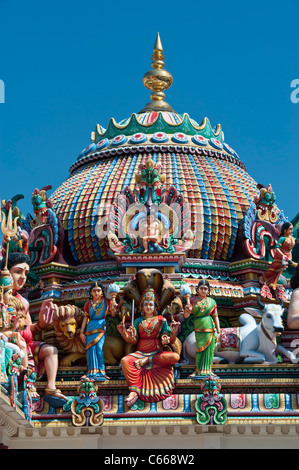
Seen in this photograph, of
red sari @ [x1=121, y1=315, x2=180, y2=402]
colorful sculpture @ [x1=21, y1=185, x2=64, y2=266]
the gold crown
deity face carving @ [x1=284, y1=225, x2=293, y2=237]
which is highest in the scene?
colorful sculpture @ [x1=21, y1=185, x2=64, y2=266]

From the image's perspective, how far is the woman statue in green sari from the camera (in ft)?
90.3

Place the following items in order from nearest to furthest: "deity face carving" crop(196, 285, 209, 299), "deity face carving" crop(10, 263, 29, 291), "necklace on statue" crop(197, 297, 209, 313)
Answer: "necklace on statue" crop(197, 297, 209, 313) < "deity face carving" crop(196, 285, 209, 299) < "deity face carving" crop(10, 263, 29, 291)

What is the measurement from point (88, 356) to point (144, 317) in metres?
1.57

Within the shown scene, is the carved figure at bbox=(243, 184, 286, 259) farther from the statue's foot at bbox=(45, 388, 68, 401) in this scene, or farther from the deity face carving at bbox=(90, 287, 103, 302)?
the statue's foot at bbox=(45, 388, 68, 401)

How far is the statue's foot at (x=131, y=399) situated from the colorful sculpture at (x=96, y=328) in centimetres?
105

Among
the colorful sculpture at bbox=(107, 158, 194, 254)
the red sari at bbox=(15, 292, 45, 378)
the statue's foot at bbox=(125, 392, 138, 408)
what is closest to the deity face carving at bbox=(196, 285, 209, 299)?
the colorful sculpture at bbox=(107, 158, 194, 254)

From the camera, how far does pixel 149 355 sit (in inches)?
1078

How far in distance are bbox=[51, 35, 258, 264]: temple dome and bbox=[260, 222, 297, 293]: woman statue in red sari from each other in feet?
6.11

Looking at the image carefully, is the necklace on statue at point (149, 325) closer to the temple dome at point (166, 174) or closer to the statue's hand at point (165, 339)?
the statue's hand at point (165, 339)

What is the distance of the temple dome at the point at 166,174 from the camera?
32.3m

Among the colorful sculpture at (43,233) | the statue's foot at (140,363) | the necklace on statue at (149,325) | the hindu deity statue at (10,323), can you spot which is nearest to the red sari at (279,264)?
the necklace on statue at (149,325)

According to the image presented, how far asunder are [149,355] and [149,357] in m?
0.09

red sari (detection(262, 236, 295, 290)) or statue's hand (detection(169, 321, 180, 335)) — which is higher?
red sari (detection(262, 236, 295, 290))
